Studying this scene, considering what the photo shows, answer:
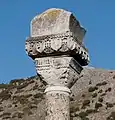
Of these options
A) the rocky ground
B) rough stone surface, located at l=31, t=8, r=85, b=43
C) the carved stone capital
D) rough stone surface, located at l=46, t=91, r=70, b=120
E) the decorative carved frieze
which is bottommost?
rough stone surface, located at l=46, t=91, r=70, b=120

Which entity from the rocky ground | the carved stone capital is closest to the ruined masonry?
the carved stone capital

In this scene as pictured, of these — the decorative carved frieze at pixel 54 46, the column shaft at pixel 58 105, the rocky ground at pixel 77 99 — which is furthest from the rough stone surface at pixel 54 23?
the rocky ground at pixel 77 99

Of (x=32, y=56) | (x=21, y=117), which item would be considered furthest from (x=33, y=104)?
(x=32, y=56)

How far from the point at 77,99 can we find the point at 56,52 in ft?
165

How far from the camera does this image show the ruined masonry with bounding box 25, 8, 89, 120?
10.1 meters

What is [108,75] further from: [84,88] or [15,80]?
[15,80]

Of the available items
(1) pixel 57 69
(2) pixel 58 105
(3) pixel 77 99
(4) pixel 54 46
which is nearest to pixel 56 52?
(4) pixel 54 46

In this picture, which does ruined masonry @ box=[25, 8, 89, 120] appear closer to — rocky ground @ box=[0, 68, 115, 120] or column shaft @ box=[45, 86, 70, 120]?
column shaft @ box=[45, 86, 70, 120]

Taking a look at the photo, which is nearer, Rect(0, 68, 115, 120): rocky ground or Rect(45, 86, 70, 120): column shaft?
Rect(45, 86, 70, 120): column shaft

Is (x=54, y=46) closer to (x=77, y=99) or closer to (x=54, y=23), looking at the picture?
(x=54, y=23)

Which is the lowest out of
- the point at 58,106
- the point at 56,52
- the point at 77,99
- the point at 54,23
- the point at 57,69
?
the point at 58,106

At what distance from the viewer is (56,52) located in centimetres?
1023

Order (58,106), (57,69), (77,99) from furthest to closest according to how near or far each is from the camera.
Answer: (77,99), (57,69), (58,106)

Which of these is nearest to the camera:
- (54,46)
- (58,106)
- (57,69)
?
(58,106)
